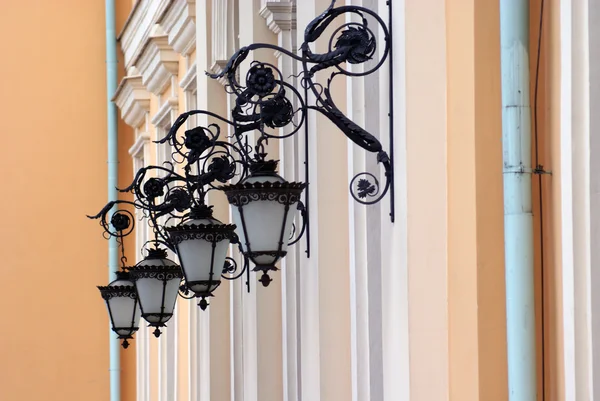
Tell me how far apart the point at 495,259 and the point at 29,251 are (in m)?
13.6

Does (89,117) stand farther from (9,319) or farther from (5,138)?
(9,319)

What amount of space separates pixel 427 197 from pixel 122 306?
13.9 ft

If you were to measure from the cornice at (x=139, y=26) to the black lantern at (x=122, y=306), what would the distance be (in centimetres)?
409

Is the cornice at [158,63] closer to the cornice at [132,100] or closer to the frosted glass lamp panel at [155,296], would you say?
the cornice at [132,100]

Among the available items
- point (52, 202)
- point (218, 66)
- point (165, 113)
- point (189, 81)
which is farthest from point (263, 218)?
point (52, 202)

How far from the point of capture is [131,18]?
1612 cm

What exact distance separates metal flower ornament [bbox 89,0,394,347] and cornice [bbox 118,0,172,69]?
4242mm

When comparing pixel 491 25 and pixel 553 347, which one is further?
pixel 491 25

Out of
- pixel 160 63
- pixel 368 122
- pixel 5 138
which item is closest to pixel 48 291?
pixel 5 138

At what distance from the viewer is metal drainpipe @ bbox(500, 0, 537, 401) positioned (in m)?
4.36

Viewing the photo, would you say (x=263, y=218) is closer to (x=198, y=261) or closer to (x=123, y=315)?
(x=198, y=261)

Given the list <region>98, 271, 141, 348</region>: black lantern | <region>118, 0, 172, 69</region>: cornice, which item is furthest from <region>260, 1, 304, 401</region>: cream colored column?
<region>118, 0, 172, 69</region>: cornice

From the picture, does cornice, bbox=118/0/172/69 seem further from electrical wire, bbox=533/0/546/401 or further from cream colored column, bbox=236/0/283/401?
electrical wire, bbox=533/0/546/401

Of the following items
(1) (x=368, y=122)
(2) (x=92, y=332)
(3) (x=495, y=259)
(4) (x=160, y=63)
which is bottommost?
(2) (x=92, y=332)
